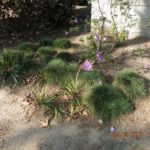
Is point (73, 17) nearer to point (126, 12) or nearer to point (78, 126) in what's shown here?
point (126, 12)

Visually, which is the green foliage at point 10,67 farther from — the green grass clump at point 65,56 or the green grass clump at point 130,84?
the green grass clump at point 130,84

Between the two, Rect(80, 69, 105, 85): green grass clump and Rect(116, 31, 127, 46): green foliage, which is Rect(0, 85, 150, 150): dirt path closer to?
Rect(80, 69, 105, 85): green grass clump

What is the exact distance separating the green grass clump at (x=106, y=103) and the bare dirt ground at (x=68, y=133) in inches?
4.5

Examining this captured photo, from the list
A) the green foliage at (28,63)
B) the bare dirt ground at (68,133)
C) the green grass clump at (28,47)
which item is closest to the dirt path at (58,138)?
the bare dirt ground at (68,133)

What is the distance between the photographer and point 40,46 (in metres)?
6.50

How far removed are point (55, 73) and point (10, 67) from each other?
787mm

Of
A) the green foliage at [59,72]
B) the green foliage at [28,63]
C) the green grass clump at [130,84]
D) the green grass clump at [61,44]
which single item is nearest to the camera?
the green grass clump at [130,84]

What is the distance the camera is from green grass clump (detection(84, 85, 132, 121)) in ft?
14.9

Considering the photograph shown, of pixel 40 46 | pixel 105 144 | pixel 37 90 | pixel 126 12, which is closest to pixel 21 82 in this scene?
pixel 37 90

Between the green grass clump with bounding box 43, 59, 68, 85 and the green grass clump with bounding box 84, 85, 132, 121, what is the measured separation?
1.96ft

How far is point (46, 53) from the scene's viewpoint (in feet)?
19.7

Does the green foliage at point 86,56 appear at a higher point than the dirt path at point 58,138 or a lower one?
higher

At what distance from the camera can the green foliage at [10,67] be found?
5453 millimetres

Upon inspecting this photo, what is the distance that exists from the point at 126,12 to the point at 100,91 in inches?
94.1
